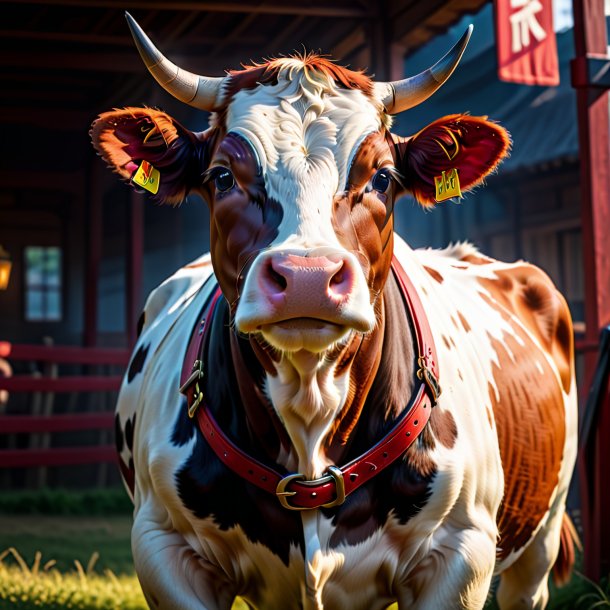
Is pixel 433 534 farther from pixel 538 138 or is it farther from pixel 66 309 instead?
pixel 66 309

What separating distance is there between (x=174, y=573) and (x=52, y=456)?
672 centimetres

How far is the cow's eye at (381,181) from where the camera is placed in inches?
115

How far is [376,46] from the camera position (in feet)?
28.1

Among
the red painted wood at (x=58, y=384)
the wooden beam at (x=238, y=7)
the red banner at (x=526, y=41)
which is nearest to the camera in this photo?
the red banner at (x=526, y=41)

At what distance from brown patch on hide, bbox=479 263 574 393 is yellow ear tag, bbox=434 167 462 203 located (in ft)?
4.08

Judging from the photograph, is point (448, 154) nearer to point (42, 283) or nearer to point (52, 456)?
point (52, 456)

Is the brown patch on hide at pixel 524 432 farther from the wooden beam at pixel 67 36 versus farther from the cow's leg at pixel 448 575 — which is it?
the wooden beam at pixel 67 36

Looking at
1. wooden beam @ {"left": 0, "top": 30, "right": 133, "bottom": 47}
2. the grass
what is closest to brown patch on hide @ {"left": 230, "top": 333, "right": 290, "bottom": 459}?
the grass

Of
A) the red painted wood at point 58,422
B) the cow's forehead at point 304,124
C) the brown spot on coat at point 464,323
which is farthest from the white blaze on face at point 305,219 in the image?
the red painted wood at point 58,422

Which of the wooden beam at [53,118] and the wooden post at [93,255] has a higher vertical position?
the wooden beam at [53,118]

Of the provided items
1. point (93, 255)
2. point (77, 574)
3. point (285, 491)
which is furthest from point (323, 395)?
point (93, 255)

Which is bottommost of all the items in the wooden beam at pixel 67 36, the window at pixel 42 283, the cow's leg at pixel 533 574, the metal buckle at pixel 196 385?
the cow's leg at pixel 533 574

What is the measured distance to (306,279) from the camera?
240 centimetres

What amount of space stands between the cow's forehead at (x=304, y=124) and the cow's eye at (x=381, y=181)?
113 millimetres
